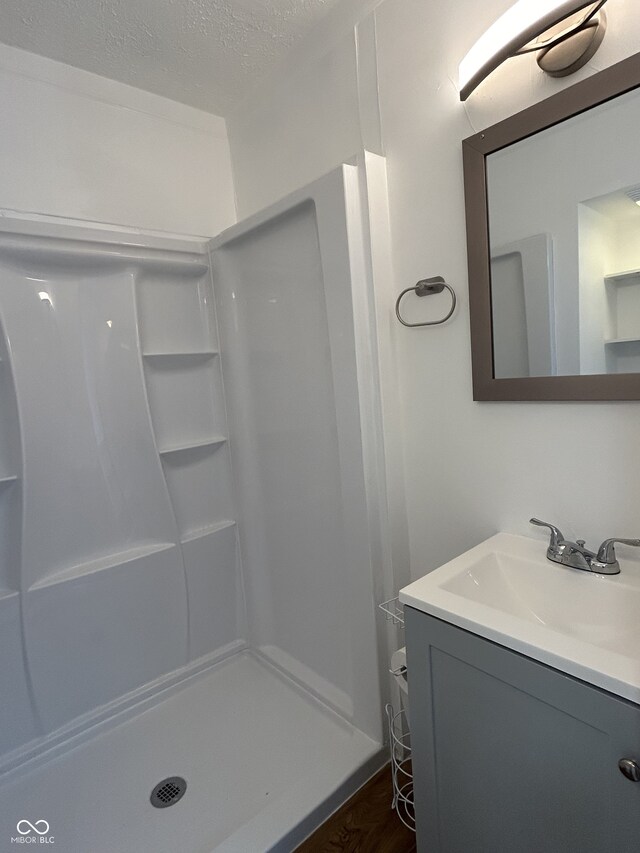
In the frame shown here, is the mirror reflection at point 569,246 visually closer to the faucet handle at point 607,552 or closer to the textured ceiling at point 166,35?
the faucet handle at point 607,552

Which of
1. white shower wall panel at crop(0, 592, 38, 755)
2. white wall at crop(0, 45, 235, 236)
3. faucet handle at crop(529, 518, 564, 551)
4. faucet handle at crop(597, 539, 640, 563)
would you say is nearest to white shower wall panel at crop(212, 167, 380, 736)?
white wall at crop(0, 45, 235, 236)

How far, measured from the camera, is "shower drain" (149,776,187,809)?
1.50 metres

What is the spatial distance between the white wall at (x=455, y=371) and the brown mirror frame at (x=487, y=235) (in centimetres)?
4

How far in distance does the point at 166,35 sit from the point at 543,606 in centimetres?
207

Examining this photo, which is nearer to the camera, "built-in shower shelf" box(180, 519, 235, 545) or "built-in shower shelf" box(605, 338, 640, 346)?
"built-in shower shelf" box(605, 338, 640, 346)

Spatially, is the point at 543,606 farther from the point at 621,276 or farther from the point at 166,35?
the point at 166,35

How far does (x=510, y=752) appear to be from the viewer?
0.91 meters

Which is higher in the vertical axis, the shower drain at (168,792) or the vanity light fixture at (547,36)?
the vanity light fixture at (547,36)

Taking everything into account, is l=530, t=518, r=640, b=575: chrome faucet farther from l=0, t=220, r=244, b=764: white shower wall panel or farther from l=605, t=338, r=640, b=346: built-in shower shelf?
l=0, t=220, r=244, b=764: white shower wall panel

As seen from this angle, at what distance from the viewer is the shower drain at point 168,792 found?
59.1 inches

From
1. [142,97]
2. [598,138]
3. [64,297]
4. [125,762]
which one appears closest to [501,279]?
[598,138]

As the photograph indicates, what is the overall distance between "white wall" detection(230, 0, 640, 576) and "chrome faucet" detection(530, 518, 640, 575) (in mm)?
72

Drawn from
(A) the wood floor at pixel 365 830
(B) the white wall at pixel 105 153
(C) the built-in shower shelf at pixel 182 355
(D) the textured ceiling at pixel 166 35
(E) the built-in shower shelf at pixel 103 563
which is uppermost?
(D) the textured ceiling at pixel 166 35

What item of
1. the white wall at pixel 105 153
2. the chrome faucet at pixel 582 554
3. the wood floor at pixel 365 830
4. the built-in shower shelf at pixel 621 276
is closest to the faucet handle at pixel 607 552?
the chrome faucet at pixel 582 554
